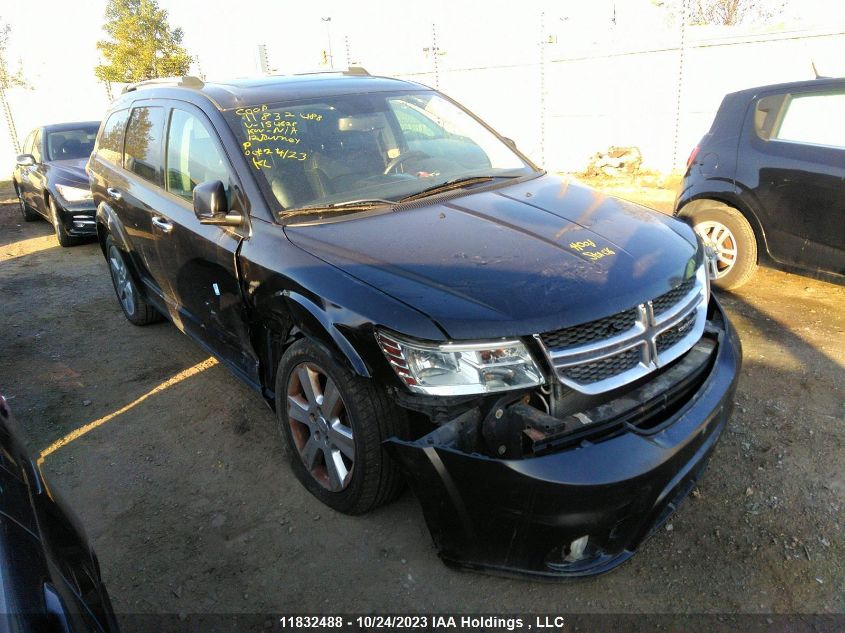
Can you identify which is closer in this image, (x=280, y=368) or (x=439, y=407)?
(x=439, y=407)

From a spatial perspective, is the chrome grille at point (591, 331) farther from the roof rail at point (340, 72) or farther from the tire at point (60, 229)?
the tire at point (60, 229)

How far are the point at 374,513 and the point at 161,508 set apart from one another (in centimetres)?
106

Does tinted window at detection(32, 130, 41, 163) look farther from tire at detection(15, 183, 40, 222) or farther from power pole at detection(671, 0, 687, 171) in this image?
power pole at detection(671, 0, 687, 171)

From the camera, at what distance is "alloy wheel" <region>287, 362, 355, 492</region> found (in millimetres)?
2469

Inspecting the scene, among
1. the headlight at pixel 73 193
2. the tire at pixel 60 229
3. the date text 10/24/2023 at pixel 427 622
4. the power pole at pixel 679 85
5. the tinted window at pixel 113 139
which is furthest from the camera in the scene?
the power pole at pixel 679 85

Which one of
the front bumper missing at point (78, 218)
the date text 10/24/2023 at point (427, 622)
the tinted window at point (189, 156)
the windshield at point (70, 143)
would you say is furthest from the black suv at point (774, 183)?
the windshield at point (70, 143)

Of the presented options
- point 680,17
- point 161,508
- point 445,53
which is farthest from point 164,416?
point 445,53

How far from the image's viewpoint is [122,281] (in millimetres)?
5102

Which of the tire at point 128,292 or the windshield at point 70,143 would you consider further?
the windshield at point 70,143

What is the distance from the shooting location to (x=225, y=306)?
124 inches

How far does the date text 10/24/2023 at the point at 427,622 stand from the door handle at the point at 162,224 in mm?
2270

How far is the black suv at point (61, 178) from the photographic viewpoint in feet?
25.8

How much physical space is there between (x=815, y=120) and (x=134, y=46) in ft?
104

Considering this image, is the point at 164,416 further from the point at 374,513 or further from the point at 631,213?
the point at 631,213
